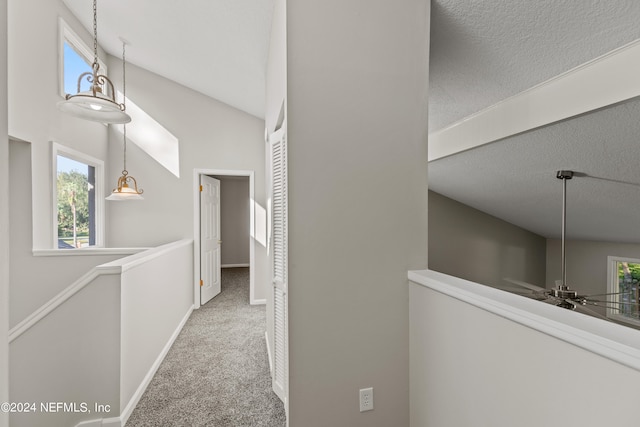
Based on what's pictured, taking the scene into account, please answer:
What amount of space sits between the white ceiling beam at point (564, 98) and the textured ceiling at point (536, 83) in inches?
2.0

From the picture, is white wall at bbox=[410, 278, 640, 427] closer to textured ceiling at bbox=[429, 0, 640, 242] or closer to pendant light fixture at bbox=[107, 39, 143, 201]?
textured ceiling at bbox=[429, 0, 640, 242]

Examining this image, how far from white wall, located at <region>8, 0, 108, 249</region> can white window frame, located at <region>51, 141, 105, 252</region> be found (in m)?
0.04

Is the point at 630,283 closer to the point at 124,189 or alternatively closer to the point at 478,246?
the point at 478,246

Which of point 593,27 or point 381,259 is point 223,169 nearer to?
point 381,259

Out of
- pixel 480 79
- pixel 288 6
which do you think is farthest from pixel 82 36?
pixel 480 79

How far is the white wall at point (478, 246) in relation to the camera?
463cm

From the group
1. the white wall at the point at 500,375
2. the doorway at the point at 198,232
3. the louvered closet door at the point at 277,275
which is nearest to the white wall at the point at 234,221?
the doorway at the point at 198,232

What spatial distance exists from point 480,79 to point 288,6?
1.35 meters

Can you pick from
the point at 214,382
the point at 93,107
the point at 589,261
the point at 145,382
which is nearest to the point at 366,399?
the point at 214,382

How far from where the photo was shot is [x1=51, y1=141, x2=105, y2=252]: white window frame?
3.11 meters

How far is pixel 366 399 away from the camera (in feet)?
4.89

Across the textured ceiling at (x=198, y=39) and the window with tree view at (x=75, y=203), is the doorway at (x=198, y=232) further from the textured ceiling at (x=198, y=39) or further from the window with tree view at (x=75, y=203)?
the window with tree view at (x=75, y=203)

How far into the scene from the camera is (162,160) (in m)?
4.24

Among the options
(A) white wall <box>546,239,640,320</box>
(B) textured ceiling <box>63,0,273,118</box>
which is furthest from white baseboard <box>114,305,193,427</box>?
(A) white wall <box>546,239,640,320</box>
